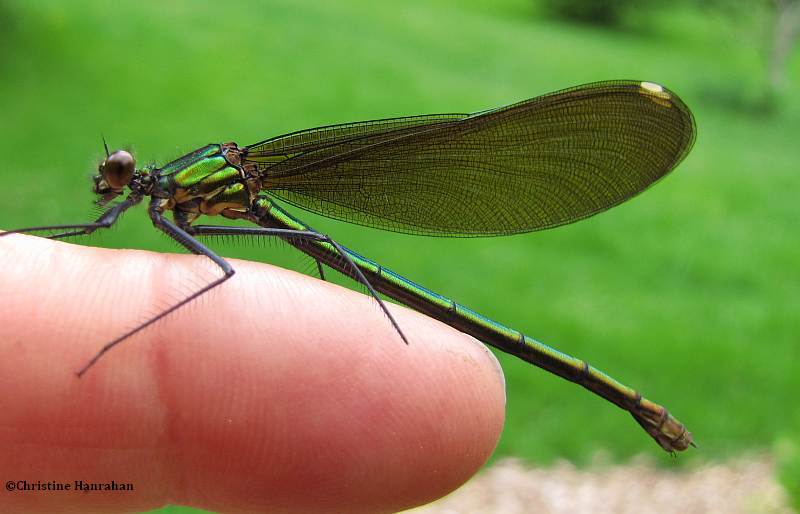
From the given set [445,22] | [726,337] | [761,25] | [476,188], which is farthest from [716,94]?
[476,188]

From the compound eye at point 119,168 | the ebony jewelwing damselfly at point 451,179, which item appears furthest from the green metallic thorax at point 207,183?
the compound eye at point 119,168

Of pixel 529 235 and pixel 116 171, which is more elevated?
pixel 529 235

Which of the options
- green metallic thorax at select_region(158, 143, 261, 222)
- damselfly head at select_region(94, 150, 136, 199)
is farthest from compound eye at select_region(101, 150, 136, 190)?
green metallic thorax at select_region(158, 143, 261, 222)

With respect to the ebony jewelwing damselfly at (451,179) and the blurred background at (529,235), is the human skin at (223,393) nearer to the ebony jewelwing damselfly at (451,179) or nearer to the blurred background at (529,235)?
the ebony jewelwing damselfly at (451,179)

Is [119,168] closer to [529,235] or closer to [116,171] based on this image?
[116,171]

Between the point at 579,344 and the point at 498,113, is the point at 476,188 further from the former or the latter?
the point at 579,344

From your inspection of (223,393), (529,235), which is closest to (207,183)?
(223,393)
